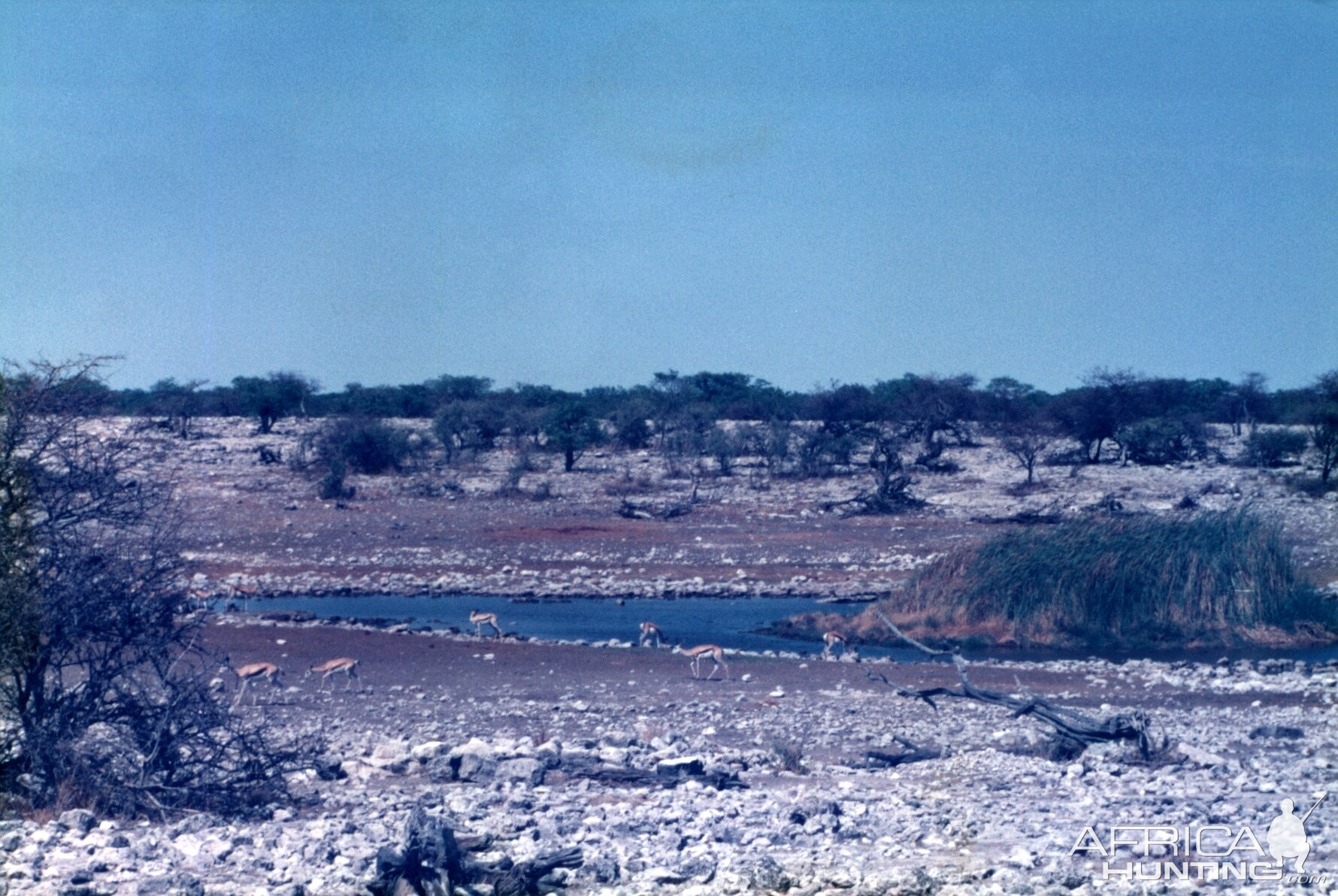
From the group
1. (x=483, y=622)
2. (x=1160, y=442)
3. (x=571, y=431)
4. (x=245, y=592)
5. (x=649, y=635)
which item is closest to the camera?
(x=649, y=635)

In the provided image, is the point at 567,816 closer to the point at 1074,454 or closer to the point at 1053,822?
the point at 1053,822

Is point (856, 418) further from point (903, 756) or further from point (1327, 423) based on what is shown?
point (903, 756)

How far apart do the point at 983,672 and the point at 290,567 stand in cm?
1817

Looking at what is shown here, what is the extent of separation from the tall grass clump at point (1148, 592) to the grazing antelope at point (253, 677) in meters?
12.7

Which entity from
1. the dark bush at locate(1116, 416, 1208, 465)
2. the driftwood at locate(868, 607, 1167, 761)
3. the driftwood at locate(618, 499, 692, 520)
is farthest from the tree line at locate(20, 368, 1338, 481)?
the driftwood at locate(868, 607, 1167, 761)

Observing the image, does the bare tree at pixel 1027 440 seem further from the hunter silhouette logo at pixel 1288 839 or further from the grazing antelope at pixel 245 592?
the hunter silhouette logo at pixel 1288 839

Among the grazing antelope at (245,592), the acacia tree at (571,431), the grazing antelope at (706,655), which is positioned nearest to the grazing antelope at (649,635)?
the grazing antelope at (706,655)

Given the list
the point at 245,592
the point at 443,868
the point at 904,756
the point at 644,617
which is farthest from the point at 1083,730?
the point at 245,592

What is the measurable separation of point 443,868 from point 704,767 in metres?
3.34

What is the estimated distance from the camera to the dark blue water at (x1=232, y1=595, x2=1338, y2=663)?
20.7 m

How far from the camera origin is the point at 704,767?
10.0 meters

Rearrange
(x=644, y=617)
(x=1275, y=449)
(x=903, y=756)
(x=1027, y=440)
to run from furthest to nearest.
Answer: (x=1275, y=449) < (x=1027, y=440) < (x=644, y=617) < (x=903, y=756)

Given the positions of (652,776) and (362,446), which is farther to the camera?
(362,446)

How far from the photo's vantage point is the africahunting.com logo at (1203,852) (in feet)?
24.6
